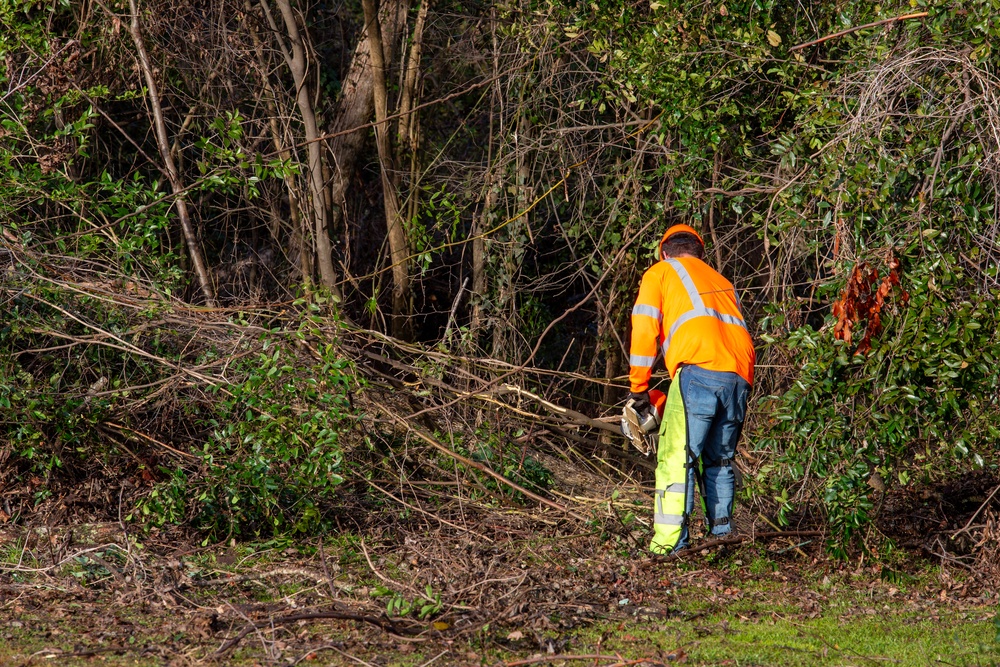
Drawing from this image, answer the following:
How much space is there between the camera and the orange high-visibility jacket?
573cm

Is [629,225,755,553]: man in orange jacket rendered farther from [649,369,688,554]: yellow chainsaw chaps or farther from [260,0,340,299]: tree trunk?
[260,0,340,299]: tree trunk

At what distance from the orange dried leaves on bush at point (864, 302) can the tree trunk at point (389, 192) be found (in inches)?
156

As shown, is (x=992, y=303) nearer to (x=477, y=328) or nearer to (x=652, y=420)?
(x=652, y=420)

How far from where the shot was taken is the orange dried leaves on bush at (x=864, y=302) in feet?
15.8

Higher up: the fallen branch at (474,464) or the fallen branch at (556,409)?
the fallen branch at (556,409)

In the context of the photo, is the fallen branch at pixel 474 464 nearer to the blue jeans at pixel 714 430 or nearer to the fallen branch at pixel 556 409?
the fallen branch at pixel 556 409

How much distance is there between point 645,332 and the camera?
19.1ft

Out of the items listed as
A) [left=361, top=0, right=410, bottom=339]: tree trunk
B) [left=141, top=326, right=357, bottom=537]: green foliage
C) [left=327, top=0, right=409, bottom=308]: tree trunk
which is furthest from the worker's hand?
[left=327, top=0, right=409, bottom=308]: tree trunk

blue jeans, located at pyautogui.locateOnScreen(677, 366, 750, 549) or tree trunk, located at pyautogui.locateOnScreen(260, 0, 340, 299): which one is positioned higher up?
tree trunk, located at pyautogui.locateOnScreen(260, 0, 340, 299)

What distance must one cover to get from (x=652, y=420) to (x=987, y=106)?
241 centimetres

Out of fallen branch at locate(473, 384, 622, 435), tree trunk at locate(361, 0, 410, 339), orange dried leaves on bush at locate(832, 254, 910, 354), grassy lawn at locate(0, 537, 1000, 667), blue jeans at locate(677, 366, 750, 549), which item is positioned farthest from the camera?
tree trunk at locate(361, 0, 410, 339)

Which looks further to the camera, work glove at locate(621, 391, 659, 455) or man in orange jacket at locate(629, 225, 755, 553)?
work glove at locate(621, 391, 659, 455)

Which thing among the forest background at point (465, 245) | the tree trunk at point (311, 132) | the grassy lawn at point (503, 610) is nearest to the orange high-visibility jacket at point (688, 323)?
the forest background at point (465, 245)

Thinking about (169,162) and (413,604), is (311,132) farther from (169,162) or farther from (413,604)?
(413,604)
